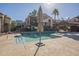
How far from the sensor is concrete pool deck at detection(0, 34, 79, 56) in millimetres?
5059

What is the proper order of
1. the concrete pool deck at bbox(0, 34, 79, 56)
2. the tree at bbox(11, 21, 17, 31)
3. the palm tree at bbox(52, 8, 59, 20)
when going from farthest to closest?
the tree at bbox(11, 21, 17, 31) → the palm tree at bbox(52, 8, 59, 20) → the concrete pool deck at bbox(0, 34, 79, 56)

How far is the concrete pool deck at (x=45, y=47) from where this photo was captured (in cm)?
506

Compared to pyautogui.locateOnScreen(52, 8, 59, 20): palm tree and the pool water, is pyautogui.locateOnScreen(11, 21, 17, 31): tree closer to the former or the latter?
the pool water

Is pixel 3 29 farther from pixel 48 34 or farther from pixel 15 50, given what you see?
pixel 48 34

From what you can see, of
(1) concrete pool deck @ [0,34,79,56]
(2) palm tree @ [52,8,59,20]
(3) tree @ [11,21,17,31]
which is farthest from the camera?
(3) tree @ [11,21,17,31]

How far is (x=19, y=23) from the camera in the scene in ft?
17.3

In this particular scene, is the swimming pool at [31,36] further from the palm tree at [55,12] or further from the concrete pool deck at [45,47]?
the palm tree at [55,12]

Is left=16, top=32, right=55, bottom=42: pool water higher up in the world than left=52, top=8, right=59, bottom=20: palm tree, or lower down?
lower down

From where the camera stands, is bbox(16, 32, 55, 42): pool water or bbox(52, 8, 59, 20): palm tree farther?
bbox(16, 32, 55, 42): pool water

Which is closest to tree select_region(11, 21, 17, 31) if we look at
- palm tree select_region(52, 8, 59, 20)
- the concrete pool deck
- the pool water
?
the concrete pool deck

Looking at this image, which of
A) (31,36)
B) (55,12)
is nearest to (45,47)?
(31,36)

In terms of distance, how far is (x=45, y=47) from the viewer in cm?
520

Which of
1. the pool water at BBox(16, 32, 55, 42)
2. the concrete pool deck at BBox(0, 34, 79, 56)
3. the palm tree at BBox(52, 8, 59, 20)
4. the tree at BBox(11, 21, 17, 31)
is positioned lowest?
the concrete pool deck at BBox(0, 34, 79, 56)

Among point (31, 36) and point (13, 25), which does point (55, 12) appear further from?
point (13, 25)
